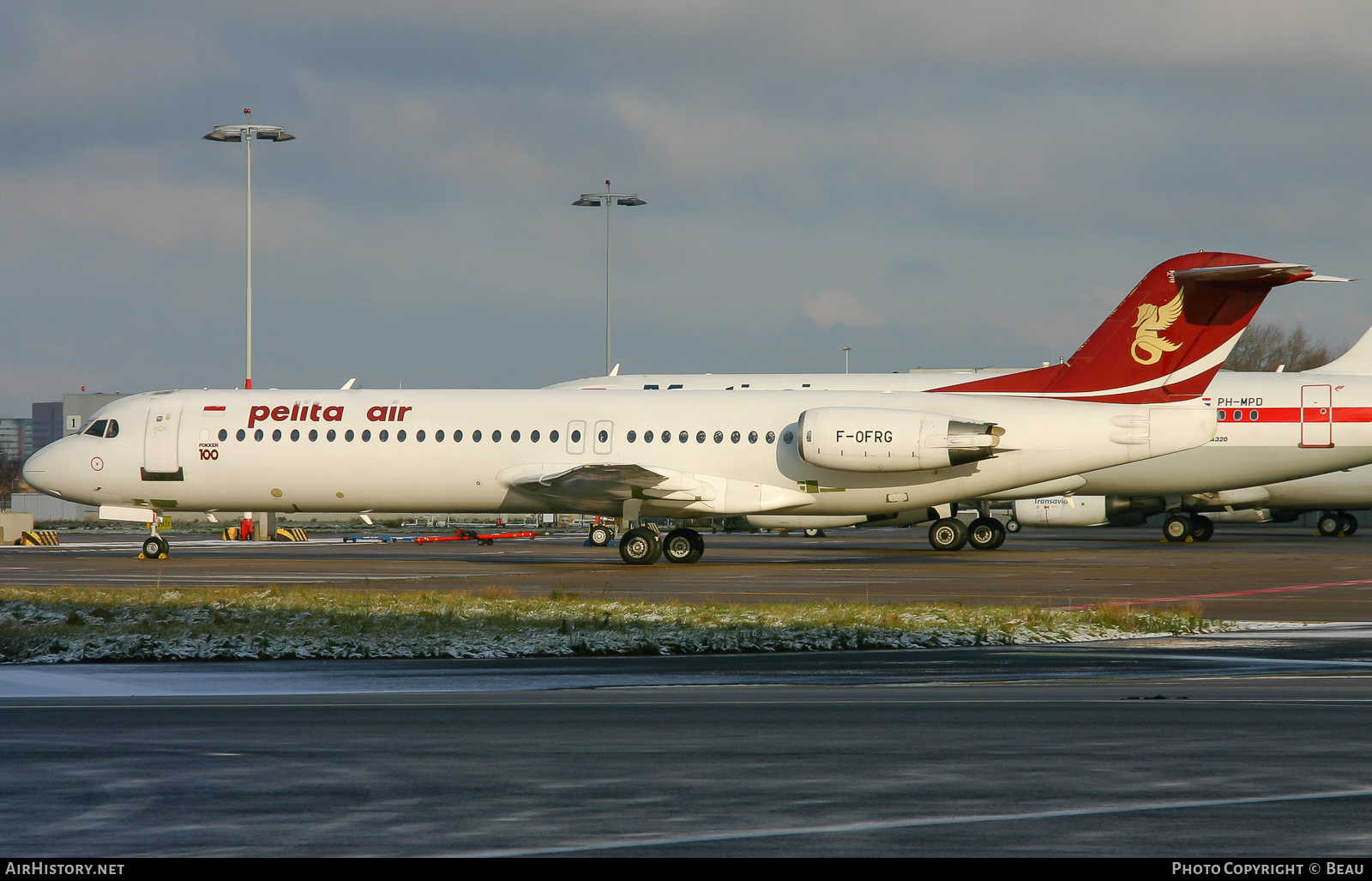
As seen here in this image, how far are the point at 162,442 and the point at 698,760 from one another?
25.7 m

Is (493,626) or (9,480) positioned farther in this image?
(9,480)

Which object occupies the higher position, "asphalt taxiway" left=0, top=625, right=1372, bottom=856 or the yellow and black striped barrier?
"asphalt taxiway" left=0, top=625, right=1372, bottom=856

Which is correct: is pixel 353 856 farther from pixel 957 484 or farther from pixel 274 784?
pixel 957 484

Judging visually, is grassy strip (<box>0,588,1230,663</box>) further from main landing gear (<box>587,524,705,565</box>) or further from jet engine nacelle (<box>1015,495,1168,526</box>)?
jet engine nacelle (<box>1015,495,1168,526</box>)

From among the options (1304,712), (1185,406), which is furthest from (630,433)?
(1304,712)

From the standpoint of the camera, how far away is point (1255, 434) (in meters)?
36.6

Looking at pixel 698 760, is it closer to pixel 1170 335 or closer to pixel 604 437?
pixel 604 437

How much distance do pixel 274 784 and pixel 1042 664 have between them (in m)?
7.40

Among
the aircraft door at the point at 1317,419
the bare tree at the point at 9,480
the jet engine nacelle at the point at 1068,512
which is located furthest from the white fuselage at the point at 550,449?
the bare tree at the point at 9,480

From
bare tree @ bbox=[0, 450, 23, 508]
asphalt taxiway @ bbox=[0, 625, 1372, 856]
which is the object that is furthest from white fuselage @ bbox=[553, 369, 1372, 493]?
bare tree @ bbox=[0, 450, 23, 508]

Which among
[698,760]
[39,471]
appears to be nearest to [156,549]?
[39,471]

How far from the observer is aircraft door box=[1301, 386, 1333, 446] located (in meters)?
36.2

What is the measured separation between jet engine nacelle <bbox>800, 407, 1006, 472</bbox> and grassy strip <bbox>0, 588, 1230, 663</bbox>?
33.8 ft

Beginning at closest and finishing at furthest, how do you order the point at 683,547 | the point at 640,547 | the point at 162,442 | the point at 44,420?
the point at 640,547, the point at 683,547, the point at 162,442, the point at 44,420
